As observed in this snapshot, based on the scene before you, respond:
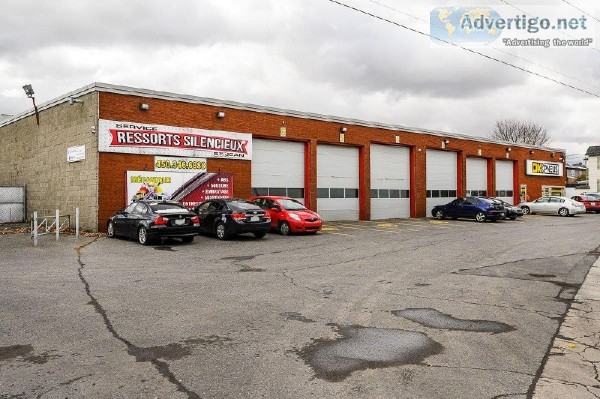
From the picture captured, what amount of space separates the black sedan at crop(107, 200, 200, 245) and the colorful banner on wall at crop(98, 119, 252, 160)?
4.22 m

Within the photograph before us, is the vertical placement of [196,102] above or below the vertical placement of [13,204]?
above

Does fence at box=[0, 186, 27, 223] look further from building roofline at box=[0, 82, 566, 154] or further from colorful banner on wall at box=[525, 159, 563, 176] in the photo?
colorful banner on wall at box=[525, 159, 563, 176]

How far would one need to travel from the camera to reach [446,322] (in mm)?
6383

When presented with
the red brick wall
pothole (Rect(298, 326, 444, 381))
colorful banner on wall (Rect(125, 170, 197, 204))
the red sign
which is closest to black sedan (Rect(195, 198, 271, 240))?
A: colorful banner on wall (Rect(125, 170, 197, 204))

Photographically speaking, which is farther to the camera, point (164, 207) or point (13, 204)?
point (13, 204)

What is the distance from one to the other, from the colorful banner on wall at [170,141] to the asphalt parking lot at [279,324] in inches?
298

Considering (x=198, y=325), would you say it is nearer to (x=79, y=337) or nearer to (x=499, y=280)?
(x=79, y=337)

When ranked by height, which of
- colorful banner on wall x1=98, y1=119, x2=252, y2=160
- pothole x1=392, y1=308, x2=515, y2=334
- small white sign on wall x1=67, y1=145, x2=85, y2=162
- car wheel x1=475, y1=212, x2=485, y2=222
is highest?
colorful banner on wall x1=98, y1=119, x2=252, y2=160

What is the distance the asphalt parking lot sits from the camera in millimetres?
4305

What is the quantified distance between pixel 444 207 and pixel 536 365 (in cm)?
2663

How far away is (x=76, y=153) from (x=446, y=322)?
18.0 m

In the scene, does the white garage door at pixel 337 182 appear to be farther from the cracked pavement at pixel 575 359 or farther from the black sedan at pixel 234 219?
the cracked pavement at pixel 575 359

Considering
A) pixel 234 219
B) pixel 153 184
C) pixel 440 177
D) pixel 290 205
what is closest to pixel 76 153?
pixel 153 184

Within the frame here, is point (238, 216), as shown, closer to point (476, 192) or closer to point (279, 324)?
point (279, 324)
